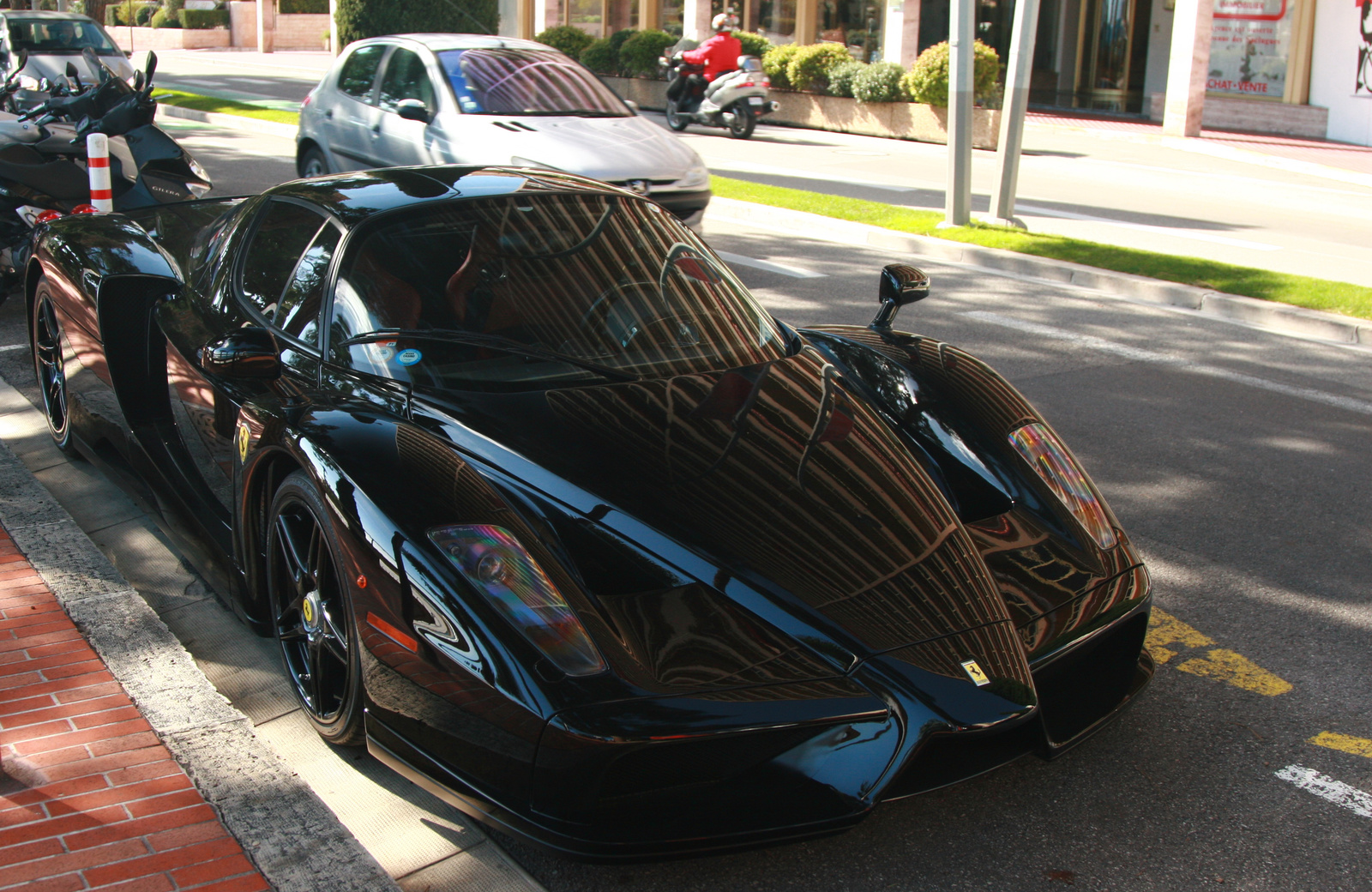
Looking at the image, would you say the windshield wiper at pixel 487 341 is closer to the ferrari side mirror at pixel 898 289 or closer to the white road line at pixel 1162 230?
the ferrari side mirror at pixel 898 289

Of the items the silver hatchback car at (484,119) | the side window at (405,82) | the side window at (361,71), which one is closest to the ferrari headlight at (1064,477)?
the silver hatchback car at (484,119)

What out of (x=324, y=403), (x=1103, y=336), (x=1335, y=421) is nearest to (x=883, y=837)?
(x=324, y=403)

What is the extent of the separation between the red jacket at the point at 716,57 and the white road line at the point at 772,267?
11189 mm

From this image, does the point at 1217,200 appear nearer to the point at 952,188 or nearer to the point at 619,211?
the point at 952,188

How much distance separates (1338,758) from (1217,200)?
12820mm

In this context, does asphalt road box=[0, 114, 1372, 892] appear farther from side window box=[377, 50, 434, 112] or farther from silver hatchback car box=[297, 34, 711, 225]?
side window box=[377, 50, 434, 112]

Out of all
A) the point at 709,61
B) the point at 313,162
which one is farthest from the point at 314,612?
the point at 709,61

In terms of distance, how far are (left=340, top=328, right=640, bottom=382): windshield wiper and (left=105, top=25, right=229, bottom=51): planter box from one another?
47.3 meters

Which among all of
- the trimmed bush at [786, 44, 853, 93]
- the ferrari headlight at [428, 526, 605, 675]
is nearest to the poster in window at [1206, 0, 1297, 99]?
the trimmed bush at [786, 44, 853, 93]

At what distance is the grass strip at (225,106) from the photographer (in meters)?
19.6

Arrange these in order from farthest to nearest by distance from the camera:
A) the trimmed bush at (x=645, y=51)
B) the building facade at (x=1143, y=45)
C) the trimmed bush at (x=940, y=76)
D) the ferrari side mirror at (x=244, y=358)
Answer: the trimmed bush at (x=645, y=51) → the building facade at (x=1143, y=45) → the trimmed bush at (x=940, y=76) → the ferrari side mirror at (x=244, y=358)

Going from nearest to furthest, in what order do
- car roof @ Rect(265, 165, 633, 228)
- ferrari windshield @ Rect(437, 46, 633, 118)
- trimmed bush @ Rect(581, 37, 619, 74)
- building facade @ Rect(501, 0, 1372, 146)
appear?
car roof @ Rect(265, 165, 633, 228) → ferrari windshield @ Rect(437, 46, 633, 118) → building facade @ Rect(501, 0, 1372, 146) → trimmed bush @ Rect(581, 37, 619, 74)

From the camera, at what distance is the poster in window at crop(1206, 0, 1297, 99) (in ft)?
73.7

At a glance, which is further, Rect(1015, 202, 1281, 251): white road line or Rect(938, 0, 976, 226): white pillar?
Rect(1015, 202, 1281, 251): white road line
